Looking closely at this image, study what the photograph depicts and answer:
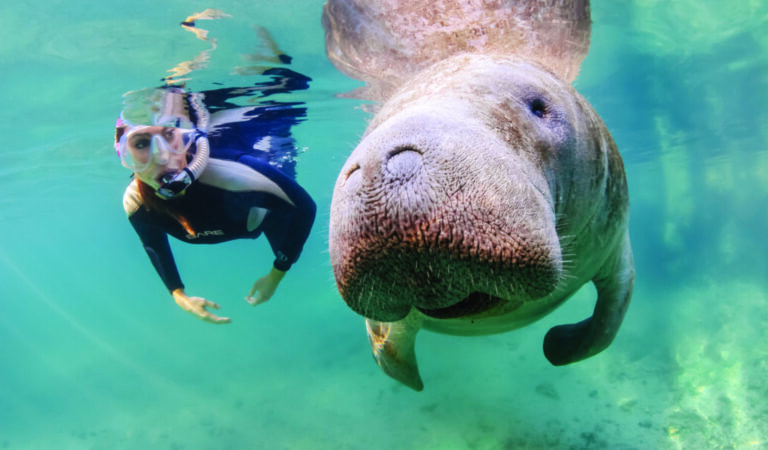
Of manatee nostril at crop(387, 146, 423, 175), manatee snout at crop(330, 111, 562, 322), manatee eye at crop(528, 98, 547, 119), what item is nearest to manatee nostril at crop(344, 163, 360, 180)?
manatee snout at crop(330, 111, 562, 322)

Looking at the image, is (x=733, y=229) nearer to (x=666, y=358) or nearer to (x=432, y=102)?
(x=666, y=358)

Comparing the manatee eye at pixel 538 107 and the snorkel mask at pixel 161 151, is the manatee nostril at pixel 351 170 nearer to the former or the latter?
the manatee eye at pixel 538 107

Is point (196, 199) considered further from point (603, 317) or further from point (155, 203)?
point (603, 317)

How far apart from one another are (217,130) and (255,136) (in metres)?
1.54

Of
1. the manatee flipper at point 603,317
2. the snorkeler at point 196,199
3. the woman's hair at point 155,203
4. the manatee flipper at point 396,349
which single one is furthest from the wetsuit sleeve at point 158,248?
the manatee flipper at point 603,317

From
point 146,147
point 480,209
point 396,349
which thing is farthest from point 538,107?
point 146,147

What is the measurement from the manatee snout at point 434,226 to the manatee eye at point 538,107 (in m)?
0.67

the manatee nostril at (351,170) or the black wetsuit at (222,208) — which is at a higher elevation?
the manatee nostril at (351,170)

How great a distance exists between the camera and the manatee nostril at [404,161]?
1.29 m

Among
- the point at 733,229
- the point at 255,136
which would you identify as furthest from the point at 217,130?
the point at 733,229

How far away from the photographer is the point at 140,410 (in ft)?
51.2

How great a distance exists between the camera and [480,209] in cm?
128

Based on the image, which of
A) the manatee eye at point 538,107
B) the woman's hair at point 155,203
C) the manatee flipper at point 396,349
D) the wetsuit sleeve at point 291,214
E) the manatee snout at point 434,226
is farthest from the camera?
the wetsuit sleeve at point 291,214

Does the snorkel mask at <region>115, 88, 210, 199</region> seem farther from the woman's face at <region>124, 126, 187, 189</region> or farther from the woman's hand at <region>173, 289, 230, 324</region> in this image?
the woman's hand at <region>173, 289, 230, 324</region>
